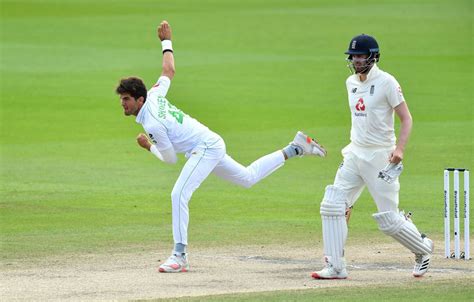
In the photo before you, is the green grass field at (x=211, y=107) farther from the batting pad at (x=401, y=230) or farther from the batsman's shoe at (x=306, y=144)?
the batting pad at (x=401, y=230)

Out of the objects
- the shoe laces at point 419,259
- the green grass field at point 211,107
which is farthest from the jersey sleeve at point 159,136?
the shoe laces at point 419,259

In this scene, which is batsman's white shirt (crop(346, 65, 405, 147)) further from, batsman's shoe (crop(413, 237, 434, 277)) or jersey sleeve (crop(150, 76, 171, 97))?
jersey sleeve (crop(150, 76, 171, 97))

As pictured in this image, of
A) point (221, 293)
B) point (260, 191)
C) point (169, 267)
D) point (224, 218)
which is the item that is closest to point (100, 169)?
point (260, 191)

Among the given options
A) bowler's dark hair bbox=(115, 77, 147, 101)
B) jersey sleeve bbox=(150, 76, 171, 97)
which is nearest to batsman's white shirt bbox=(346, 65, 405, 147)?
jersey sleeve bbox=(150, 76, 171, 97)

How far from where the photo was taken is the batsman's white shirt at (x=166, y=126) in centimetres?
1109

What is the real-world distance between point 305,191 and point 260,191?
23.3 inches

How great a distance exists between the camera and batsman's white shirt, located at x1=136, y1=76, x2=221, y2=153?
1109 centimetres

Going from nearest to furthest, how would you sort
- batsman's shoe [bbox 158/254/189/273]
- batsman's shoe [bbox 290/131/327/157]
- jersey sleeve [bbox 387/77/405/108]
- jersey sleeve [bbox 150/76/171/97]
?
jersey sleeve [bbox 387/77/405/108] < batsman's shoe [bbox 158/254/189/273] < jersey sleeve [bbox 150/76/171/97] < batsman's shoe [bbox 290/131/327/157]

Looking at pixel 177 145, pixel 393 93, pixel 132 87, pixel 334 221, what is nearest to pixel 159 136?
pixel 177 145

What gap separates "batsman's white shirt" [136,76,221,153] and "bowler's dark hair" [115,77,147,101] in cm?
13

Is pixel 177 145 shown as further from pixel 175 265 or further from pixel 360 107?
pixel 360 107

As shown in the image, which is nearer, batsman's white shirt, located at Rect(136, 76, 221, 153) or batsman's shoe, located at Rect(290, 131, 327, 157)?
batsman's white shirt, located at Rect(136, 76, 221, 153)

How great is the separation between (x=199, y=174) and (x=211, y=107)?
15.1 m

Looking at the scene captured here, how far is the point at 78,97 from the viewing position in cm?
2791
